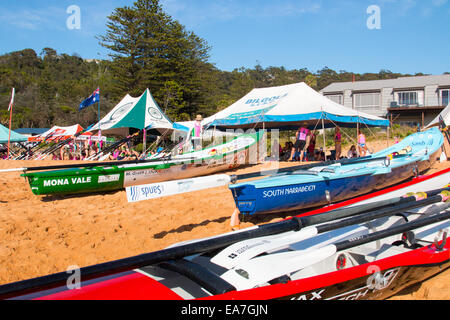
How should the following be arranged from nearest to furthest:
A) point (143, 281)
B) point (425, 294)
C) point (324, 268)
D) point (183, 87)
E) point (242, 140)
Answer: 1. point (143, 281)
2. point (324, 268)
3. point (425, 294)
4. point (242, 140)
5. point (183, 87)

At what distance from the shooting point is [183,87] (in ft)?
90.3

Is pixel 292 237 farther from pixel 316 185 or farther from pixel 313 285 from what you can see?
pixel 316 185

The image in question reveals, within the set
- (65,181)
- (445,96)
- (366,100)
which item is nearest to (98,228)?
(65,181)

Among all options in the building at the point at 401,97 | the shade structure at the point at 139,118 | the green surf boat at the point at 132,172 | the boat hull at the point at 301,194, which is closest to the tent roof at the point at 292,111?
the green surf boat at the point at 132,172

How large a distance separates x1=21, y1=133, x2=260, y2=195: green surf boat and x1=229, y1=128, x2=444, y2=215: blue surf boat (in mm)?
3429

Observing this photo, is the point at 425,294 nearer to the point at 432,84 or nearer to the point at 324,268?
the point at 324,268

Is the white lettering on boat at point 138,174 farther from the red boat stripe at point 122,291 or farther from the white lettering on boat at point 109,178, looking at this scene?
the red boat stripe at point 122,291

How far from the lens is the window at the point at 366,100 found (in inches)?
1237

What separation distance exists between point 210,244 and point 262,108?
8.96 m

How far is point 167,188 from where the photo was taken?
422 centimetres

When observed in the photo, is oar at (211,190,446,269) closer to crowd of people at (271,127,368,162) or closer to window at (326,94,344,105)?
crowd of people at (271,127,368,162)

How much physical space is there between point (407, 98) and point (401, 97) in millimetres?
525

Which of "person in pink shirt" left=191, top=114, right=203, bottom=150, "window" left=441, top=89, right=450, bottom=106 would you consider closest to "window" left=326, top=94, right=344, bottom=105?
"window" left=441, top=89, right=450, bottom=106
